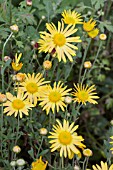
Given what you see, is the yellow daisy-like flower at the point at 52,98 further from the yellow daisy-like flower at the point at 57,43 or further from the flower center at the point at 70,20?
the flower center at the point at 70,20

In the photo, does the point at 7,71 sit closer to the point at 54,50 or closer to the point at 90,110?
the point at 54,50

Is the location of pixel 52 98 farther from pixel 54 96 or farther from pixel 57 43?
pixel 57 43

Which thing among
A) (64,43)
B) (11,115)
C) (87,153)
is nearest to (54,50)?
(64,43)

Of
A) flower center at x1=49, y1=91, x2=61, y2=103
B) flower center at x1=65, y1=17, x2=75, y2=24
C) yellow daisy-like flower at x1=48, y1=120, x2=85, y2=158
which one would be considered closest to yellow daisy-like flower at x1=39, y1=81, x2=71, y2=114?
flower center at x1=49, y1=91, x2=61, y2=103

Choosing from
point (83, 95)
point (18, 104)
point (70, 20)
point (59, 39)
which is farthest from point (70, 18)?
point (18, 104)

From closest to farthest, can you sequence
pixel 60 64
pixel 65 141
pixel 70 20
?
pixel 65 141, pixel 70 20, pixel 60 64

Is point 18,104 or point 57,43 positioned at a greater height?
point 57,43
